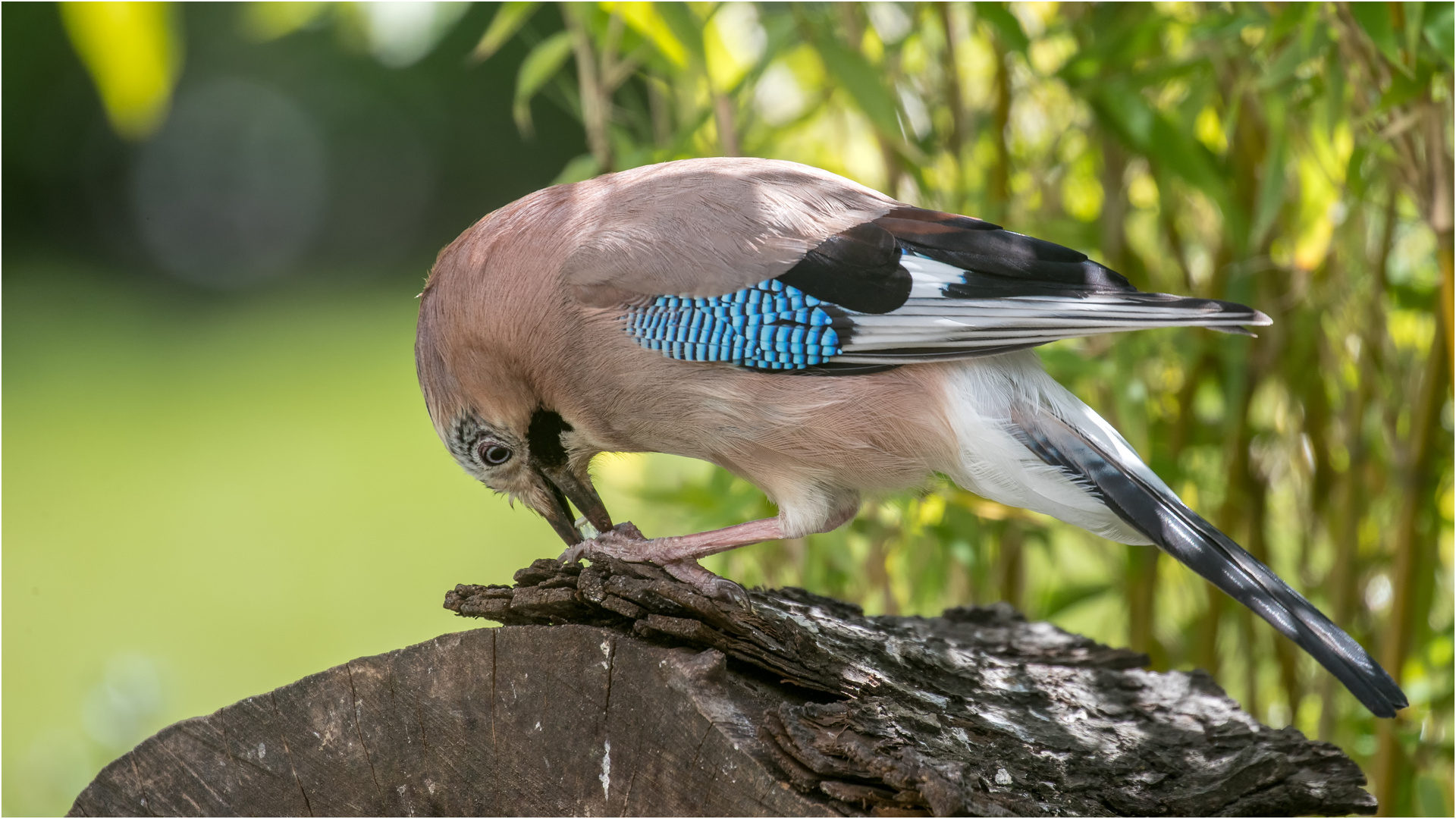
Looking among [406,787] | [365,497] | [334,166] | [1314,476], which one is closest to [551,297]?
[406,787]

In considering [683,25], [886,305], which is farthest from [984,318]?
[683,25]

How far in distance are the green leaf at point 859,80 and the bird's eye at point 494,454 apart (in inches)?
47.0

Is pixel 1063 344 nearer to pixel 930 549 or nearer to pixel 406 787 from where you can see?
pixel 930 549

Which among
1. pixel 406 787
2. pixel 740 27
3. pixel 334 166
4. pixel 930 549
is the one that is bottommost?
pixel 406 787

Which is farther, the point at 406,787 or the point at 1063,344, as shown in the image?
the point at 1063,344

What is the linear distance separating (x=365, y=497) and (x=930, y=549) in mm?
4991

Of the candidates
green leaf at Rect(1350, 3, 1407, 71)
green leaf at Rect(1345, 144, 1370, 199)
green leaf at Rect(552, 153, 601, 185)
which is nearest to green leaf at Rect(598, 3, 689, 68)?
green leaf at Rect(552, 153, 601, 185)

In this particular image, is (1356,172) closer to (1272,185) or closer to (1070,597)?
(1272,185)

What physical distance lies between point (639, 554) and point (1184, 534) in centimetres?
107

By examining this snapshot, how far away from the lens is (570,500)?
2.80 m

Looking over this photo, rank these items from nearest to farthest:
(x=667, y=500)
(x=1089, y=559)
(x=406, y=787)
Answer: (x=406, y=787), (x=667, y=500), (x=1089, y=559)

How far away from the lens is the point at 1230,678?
4.39 m

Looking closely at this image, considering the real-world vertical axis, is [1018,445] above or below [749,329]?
below

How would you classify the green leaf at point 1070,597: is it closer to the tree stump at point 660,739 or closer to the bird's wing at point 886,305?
the tree stump at point 660,739
